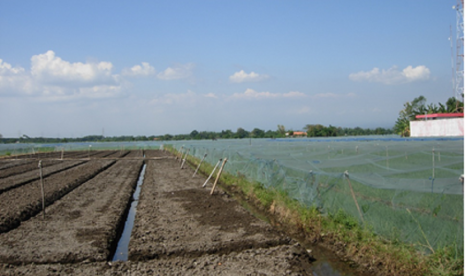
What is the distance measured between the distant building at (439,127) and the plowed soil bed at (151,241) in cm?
2479

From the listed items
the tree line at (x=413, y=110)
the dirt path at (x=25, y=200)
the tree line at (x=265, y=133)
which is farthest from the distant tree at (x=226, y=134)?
the dirt path at (x=25, y=200)

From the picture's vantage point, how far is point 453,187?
6391 millimetres

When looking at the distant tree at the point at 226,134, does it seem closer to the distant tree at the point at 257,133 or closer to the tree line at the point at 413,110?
the distant tree at the point at 257,133

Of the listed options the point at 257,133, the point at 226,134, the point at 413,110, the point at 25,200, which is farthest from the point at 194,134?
the point at 25,200

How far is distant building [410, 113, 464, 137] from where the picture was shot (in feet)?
100

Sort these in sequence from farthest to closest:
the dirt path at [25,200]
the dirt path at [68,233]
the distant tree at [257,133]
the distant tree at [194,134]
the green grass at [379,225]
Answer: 1. the distant tree at [194,134]
2. the distant tree at [257,133]
3. the dirt path at [25,200]
4. the dirt path at [68,233]
5. the green grass at [379,225]

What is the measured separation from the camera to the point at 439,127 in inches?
1272

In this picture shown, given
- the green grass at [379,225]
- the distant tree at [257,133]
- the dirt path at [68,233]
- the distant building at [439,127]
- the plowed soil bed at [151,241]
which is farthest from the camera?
the distant tree at [257,133]

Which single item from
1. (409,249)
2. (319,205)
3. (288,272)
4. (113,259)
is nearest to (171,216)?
(113,259)

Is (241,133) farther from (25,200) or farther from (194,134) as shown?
(25,200)

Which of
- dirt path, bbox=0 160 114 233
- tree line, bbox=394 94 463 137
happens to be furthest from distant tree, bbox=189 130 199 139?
dirt path, bbox=0 160 114 233

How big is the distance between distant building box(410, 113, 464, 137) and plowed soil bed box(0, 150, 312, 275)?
2479 centimetres

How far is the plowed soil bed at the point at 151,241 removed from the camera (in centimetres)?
659

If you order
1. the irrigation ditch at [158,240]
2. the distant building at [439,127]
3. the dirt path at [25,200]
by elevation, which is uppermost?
the distant building at [439,127]
